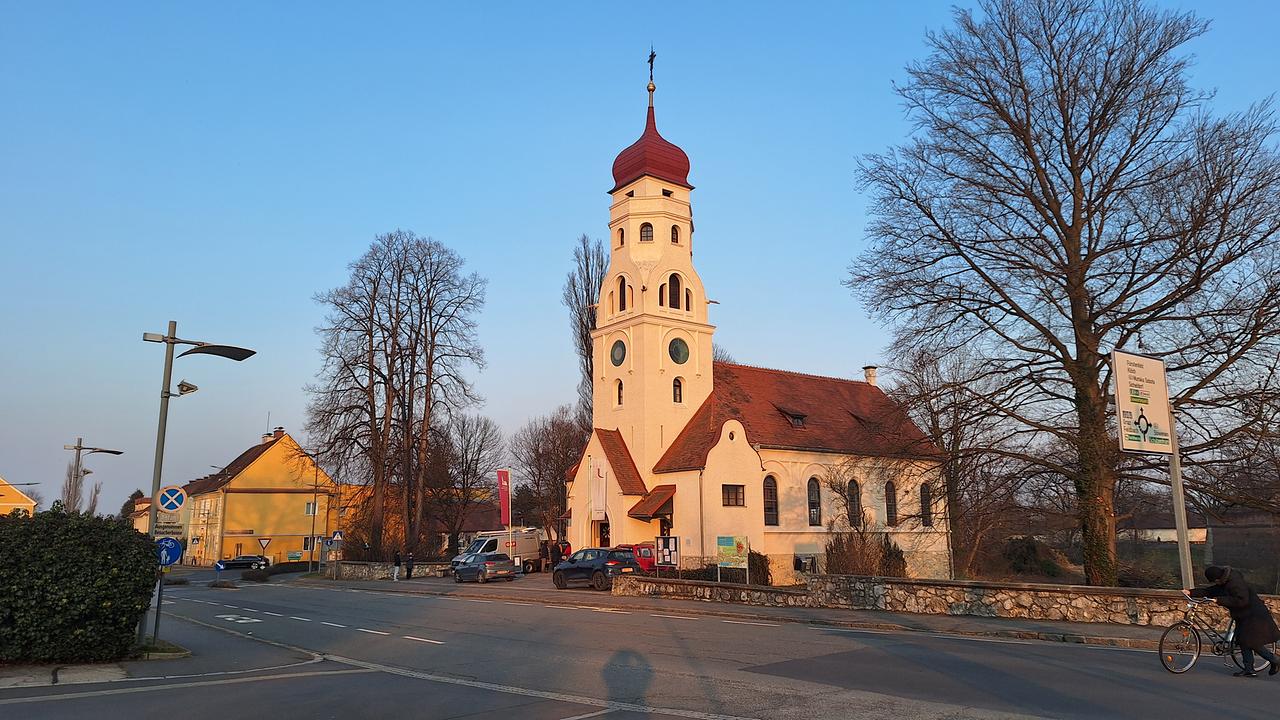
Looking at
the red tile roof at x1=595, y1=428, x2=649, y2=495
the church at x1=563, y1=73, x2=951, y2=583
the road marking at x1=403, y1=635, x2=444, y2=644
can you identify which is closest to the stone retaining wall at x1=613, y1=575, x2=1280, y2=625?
the road marking at x1=403, y1=635, x2=444, y2=644

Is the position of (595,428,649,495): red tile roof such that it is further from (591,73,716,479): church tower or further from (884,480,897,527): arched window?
(884,480,897,527): arched window

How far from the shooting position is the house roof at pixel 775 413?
1585 inches

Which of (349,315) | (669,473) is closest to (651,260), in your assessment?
(669,473)

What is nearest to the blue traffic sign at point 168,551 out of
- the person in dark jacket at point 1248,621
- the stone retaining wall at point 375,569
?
the person in dark jacket at point 1248,621

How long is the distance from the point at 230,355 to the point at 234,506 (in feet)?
203

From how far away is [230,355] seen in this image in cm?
1633

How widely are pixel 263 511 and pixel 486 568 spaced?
43948 mm

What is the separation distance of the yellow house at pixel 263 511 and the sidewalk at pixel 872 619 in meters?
45.5

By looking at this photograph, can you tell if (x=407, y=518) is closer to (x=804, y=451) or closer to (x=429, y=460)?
(x=429, y=460)

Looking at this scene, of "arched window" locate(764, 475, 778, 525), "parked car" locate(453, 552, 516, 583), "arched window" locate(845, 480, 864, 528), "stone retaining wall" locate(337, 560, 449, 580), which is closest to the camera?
"parked car" locate(453, 552, 516, 583)

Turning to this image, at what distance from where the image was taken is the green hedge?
12.1 metres

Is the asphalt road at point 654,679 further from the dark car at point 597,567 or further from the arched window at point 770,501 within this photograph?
the arched window at point 770,501

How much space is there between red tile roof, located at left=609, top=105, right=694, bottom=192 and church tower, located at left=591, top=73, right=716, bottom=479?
0.05 metres

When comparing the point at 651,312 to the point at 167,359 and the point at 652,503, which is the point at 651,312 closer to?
the point at 652,503
